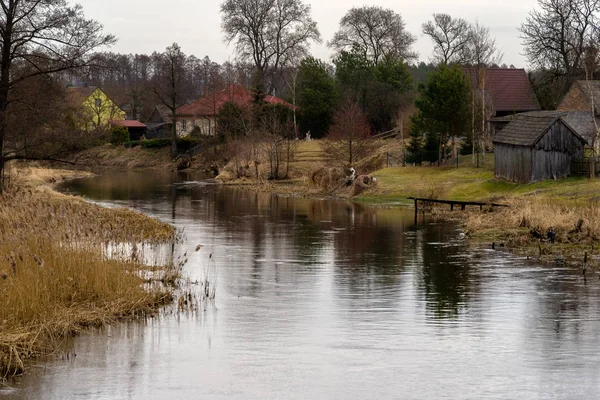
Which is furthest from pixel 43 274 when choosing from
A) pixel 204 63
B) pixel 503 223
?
pixel 204 63

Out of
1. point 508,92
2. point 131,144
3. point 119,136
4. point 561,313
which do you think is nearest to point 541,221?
point 561,313

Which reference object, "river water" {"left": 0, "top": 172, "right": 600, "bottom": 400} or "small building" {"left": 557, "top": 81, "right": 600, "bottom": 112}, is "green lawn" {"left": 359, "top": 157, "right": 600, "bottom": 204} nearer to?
"small building" {"left": 557, "top": 81, "right": 600, "bottom": 112}

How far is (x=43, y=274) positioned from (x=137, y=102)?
113m

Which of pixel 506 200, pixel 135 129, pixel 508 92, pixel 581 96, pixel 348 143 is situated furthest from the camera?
pixel 135 129

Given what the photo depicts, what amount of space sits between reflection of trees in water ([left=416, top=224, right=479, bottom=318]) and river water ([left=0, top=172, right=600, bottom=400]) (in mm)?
60

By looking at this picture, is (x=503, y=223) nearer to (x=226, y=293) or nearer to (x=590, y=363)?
(x=226, y=293)

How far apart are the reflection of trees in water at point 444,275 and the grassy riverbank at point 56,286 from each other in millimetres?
7106

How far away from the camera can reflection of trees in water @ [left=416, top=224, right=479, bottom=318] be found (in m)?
23.7

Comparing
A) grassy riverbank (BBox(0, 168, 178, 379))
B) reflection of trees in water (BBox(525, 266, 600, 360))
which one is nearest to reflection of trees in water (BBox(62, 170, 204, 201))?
grassy riverbank (BBox(0, 168, 178, 379))

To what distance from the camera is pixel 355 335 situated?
776 inches

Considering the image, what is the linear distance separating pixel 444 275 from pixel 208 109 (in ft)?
254

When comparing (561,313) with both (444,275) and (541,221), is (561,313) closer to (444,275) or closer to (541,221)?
(444,275)

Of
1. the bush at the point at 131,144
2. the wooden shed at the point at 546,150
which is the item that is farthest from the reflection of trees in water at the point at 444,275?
the bush at the point at 131,144

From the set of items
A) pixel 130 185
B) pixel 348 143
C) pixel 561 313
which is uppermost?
pixel 348 143
